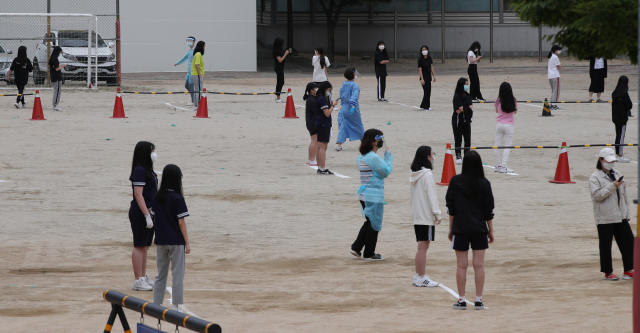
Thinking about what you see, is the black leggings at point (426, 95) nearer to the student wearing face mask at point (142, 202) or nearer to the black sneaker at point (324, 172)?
the black sneaker at point (324, 172)

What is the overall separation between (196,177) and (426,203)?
6989 mm

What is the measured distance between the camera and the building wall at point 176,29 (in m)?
36.4

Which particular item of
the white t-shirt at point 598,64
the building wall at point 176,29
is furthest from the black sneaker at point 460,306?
the building wall at point 176,29

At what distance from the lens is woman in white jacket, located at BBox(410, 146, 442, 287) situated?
823 cm

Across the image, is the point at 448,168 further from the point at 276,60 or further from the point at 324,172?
the point at 276,60

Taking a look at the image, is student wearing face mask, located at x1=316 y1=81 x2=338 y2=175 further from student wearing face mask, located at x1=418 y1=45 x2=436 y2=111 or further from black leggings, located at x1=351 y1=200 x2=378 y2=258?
student wearing face mask, located at x1=418 y1=45 x2=436 y2=111

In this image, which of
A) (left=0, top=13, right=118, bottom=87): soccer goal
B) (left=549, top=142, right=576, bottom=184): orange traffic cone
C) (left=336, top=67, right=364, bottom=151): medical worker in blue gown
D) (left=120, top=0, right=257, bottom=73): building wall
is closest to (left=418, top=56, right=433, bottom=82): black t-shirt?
(left=336, top=67, right=364, bottom=151): medical worker in blue gown

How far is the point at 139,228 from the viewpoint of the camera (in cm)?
798

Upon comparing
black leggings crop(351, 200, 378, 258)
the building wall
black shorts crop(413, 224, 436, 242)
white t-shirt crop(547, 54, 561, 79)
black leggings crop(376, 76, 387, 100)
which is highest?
the building wall

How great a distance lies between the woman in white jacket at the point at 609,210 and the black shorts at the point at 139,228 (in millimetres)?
4697

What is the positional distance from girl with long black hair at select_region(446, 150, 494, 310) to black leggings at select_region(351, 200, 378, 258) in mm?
2031

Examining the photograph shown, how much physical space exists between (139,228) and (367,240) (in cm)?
281

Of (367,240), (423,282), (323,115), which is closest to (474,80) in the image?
(323,115)

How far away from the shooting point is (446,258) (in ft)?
31.8
